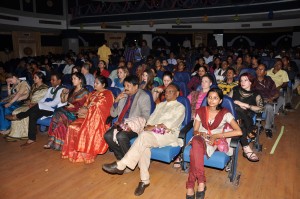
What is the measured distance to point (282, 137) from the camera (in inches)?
179

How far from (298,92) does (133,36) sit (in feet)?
41.9

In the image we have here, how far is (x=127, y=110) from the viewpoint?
140 inches

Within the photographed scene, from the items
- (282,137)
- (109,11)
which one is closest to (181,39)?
(109,11)

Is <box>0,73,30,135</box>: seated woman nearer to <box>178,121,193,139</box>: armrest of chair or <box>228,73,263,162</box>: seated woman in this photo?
<box>178,121,193,139</box>: armrest of chair

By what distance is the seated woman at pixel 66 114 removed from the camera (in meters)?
4.07

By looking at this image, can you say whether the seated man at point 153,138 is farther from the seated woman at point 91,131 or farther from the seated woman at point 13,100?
the seated woman at point 13,100

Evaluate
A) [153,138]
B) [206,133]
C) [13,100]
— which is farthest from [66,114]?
[206,133]

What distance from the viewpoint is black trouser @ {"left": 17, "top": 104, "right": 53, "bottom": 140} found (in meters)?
4.31

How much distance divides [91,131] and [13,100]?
2.03m

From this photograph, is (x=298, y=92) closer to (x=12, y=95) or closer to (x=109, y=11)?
(x=12, y=95)

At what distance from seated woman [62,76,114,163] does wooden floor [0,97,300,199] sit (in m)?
0.15

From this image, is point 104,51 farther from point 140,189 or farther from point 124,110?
point 140,189

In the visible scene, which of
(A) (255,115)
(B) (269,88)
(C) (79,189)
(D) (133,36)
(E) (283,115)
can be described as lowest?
(C) (79,189)

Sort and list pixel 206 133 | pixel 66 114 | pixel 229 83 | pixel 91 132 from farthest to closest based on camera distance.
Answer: pixel 229 83
pixel 66 114
pixel 91 132
pixel 206 133
